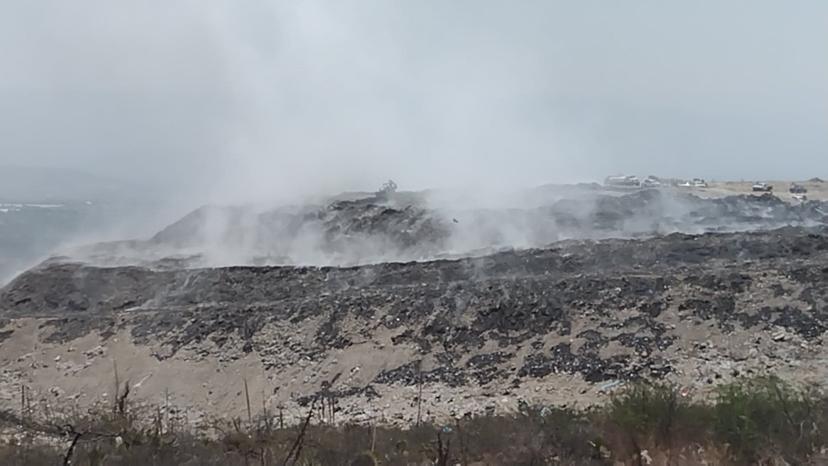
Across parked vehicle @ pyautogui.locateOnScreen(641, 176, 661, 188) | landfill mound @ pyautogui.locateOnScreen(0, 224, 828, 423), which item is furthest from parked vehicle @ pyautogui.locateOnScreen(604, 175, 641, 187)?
landfill mound @ pyautogui.locateOnScreen(0, 224, 828, 423)

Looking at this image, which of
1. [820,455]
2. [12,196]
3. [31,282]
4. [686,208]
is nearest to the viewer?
[820,455]

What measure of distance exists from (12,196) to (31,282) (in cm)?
9546

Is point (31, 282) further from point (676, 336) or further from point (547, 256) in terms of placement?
point (676, 336)

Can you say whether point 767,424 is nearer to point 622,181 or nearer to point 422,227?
point 422,227

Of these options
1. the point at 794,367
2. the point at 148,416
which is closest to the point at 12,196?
the point at 148,416

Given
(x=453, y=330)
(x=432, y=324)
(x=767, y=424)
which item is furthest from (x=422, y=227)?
(x=767, y=424)

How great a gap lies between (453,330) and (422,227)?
511 inches

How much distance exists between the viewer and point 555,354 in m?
17.5

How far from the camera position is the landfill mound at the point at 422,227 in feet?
101

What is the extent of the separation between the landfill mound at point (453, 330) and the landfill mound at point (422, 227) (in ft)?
15.5

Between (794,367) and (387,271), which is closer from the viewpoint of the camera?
(794,367)

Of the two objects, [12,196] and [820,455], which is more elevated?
[12,196]

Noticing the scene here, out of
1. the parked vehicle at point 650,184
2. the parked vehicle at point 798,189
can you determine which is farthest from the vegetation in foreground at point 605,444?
the parked vehicle at point 798,189

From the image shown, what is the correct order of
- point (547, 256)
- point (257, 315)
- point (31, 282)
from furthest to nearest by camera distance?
point (31, 282) → point (547, 256) → point (257, 315)
